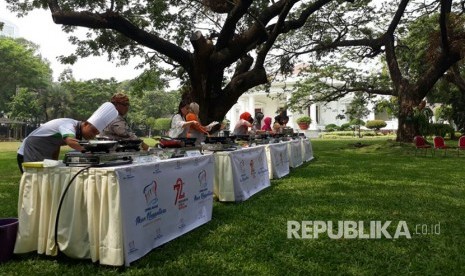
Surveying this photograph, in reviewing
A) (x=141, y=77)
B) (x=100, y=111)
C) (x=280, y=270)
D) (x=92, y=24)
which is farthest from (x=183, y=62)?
(x=280, y=270)

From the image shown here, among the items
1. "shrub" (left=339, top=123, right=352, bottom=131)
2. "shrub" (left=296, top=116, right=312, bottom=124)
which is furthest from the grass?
"shrub" (left=296, top=116, right=312, bottom=124)

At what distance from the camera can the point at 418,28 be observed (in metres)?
20.6

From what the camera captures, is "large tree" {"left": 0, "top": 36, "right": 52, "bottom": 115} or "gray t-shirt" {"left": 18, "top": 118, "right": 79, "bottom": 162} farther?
"large tree" {"left": 0, "top": 36, "right": 52, "bottom": 115}

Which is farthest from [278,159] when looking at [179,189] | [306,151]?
[179,189]

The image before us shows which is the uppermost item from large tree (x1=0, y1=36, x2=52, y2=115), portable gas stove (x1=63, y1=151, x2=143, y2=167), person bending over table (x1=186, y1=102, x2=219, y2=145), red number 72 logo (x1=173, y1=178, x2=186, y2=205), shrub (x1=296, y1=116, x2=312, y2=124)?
large tree (x1=0, y1=36, x2=52, y2=115)

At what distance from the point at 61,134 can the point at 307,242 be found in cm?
268

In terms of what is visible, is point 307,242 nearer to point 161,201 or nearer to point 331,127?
point 161,201

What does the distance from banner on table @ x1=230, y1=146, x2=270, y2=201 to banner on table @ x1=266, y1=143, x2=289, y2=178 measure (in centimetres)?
76

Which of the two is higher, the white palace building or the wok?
the white palace building

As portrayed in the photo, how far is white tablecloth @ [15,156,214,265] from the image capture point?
3227mm

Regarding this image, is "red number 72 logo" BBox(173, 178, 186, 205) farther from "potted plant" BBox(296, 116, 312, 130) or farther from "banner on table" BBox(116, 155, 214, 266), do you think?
"potted plant" BBox(296, 116, 312, 130)

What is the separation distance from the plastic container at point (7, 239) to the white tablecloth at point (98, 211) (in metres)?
0.07

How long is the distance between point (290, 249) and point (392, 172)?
6.66m

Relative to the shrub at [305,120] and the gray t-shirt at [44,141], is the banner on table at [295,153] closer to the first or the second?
the gray t-shirt at [44,141]
